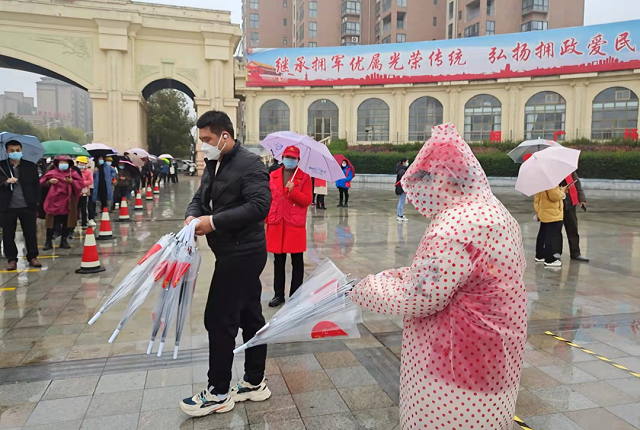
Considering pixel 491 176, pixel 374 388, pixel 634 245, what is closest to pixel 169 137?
pixel 491 176

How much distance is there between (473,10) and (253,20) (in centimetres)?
3510

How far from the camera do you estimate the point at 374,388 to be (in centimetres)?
324

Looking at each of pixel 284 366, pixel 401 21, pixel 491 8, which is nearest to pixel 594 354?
pixel 284 366

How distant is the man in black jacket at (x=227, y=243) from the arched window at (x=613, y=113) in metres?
38.0

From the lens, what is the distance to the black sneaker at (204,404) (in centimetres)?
285

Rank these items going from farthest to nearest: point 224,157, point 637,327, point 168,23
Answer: point 168,23 → point 637,327 → point 224,157

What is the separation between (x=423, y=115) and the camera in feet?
123

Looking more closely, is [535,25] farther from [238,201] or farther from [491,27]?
[238,201]

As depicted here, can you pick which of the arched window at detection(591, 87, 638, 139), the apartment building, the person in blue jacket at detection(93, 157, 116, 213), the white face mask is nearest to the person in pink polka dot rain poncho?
the white face mask

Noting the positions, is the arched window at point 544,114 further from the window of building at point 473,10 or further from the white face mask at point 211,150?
the white face mask at point 211,150

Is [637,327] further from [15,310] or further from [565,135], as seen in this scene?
[565,135]

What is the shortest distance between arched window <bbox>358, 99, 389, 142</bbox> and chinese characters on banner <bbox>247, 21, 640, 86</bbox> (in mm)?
1944

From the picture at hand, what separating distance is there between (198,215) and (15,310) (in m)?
3.10

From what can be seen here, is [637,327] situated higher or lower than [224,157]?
lower
